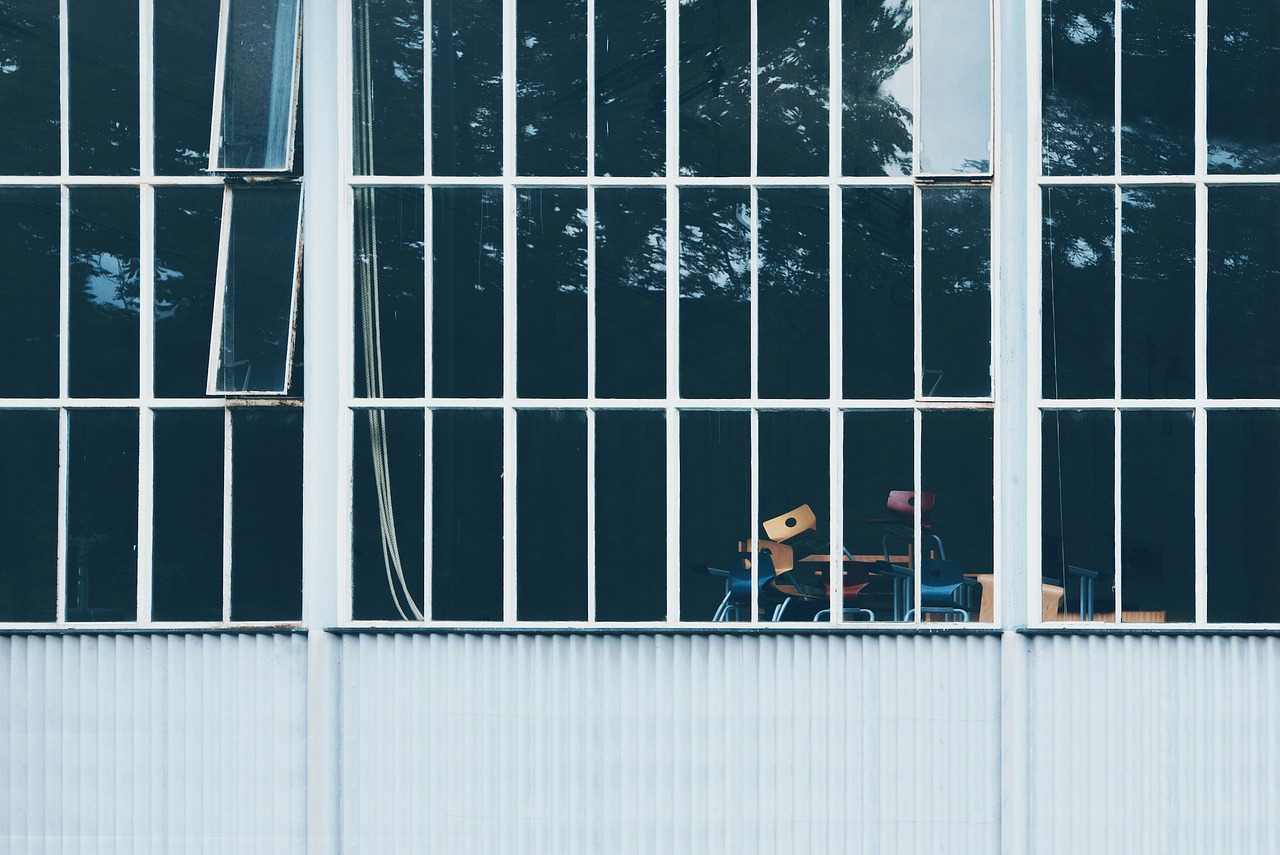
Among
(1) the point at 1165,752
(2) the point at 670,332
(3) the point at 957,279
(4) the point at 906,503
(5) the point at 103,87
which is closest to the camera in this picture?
(1) the point at 1165,752

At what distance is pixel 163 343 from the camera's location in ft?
19.9

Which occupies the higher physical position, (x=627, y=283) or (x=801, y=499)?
(x=627, y=283)

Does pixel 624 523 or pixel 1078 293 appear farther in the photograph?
pixel 624 523

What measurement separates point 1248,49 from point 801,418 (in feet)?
12.0

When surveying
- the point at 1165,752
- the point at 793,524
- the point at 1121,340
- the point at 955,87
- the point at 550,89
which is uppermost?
the point at 550,89

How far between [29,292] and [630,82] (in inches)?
157

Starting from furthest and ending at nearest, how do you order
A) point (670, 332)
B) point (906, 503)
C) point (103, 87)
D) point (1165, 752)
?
point (906, 503) < point (103, 87) < point (670, 332) < point (1165, 752)

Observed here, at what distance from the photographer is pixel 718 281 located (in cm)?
614

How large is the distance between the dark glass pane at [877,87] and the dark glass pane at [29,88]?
16.4 ft

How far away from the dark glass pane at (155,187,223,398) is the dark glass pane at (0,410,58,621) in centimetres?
81

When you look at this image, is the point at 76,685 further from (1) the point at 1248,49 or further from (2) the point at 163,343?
Answer: (1) the point at 1248,49

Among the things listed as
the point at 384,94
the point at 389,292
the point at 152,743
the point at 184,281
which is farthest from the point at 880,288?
the point at 152,743

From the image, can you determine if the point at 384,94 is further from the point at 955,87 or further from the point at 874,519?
the point at 874,519

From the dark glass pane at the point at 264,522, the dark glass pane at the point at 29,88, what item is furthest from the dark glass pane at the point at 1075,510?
the dark glass pane at the point at 29,88
